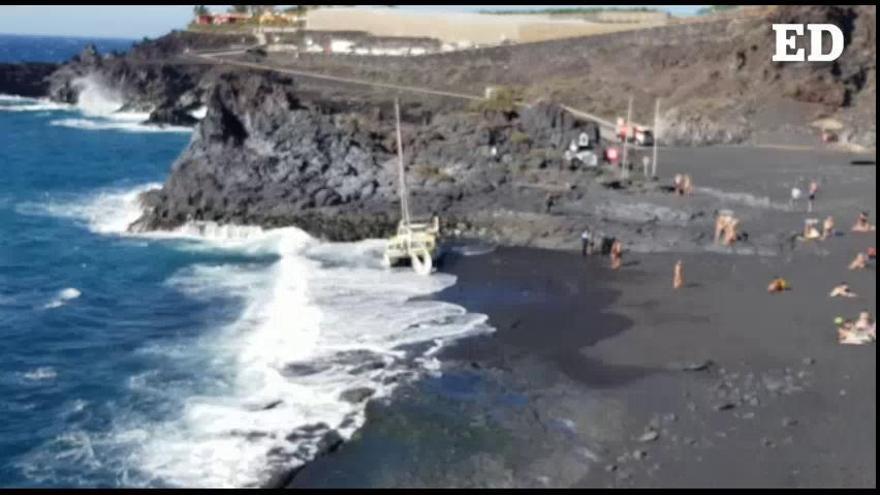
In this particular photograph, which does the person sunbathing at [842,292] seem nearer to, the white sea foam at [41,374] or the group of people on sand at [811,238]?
the group of people on sand at [811,238]

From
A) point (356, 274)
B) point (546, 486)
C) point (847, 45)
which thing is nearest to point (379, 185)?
point (356, 274)

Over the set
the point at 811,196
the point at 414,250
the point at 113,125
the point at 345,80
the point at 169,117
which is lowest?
the point at 414,250

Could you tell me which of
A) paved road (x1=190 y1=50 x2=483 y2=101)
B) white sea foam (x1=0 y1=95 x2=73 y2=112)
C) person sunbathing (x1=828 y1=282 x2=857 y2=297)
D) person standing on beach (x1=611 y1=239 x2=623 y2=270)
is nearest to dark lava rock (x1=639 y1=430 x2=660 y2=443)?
person sunbathing (x1=828 y1=282 x2=857 y2=297)

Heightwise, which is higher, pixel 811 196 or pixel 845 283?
pixel 811 196

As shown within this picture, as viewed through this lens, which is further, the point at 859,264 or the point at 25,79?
the point at 25,79

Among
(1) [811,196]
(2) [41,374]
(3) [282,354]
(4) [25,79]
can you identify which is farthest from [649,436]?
(4) [25,79]

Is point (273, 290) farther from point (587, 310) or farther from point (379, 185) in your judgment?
point (379, 185)

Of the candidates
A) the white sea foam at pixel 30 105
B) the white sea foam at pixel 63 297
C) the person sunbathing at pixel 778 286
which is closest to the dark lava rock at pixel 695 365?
the person sunbathing at pixel 778 286

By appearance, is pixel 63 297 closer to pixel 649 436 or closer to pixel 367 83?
pixel 649 436
